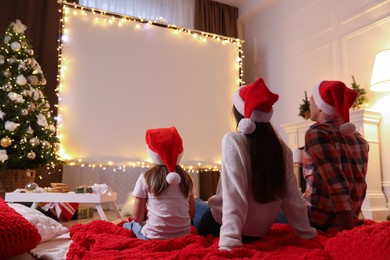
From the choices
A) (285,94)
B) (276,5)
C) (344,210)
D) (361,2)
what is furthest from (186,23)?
(344,210)

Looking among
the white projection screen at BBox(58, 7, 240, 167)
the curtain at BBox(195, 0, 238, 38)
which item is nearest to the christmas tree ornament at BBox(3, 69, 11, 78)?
the white projection screen at BBox(58, 7, 240, 167)

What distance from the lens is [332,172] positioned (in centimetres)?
143

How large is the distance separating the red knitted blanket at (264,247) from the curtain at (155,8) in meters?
3.68

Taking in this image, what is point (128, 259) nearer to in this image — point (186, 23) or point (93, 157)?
point (93, 157)

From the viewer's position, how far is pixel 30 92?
3.42 metres

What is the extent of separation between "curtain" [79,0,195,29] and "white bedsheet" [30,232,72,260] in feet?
10.8

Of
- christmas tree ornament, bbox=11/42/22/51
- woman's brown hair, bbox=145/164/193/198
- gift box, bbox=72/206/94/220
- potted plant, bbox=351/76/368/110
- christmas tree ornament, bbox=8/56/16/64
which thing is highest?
christmas tree ornament, bbox=11/42/22/51

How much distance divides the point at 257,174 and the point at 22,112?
273 centimetres

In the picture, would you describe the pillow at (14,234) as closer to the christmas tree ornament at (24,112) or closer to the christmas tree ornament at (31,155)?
the christmas tree ornament at (31,155)

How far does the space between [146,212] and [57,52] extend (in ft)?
10.4

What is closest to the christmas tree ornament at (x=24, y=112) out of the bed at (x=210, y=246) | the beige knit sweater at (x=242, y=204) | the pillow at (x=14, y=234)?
the bed at (x=210, y=246)

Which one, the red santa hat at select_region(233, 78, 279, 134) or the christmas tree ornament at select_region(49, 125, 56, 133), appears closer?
the red santa hat at select_region(233, 78, 279, 134)

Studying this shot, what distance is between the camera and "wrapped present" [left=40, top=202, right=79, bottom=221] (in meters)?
3.06

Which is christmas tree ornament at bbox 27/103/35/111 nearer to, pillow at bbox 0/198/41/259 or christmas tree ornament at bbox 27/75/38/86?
christmas tree ornament at bbox 27/75/38/86
